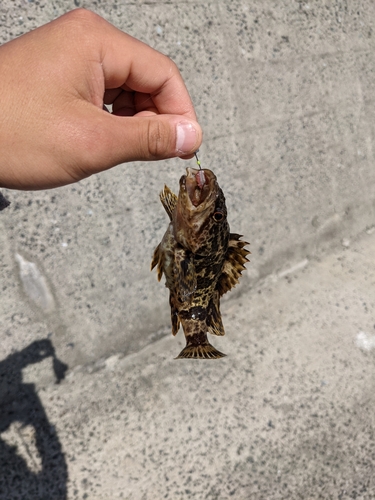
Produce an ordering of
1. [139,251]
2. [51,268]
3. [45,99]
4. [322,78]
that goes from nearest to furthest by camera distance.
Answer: [45,99], [51,268], [139,251], [322,78]

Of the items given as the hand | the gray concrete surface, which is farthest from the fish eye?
the gray concrete surface

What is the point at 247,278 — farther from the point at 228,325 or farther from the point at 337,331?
the point at 337,331

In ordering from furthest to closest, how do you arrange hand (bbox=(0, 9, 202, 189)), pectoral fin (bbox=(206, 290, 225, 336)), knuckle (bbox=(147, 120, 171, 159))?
pectoral fin (bbox=(206, 290, 225, 336)) → knuckle (bbox=(147, 120, 171, 159)) → hand (bbox=(0, 9, 202, 189))

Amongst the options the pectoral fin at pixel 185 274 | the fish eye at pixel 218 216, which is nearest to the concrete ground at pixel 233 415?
the pectoral fin at pixel 185 274

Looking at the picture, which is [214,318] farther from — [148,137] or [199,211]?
[148,137]

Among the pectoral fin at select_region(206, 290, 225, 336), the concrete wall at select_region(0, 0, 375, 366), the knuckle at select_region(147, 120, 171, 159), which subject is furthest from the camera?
the concrete wall at select_region(0, 0, 375, 366)

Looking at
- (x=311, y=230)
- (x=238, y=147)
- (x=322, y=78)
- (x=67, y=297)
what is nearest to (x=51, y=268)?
(x=67, y=297)

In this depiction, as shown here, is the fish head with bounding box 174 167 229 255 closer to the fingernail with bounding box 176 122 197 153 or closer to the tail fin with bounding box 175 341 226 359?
the fingernail with bounding box 176 122 197 153
